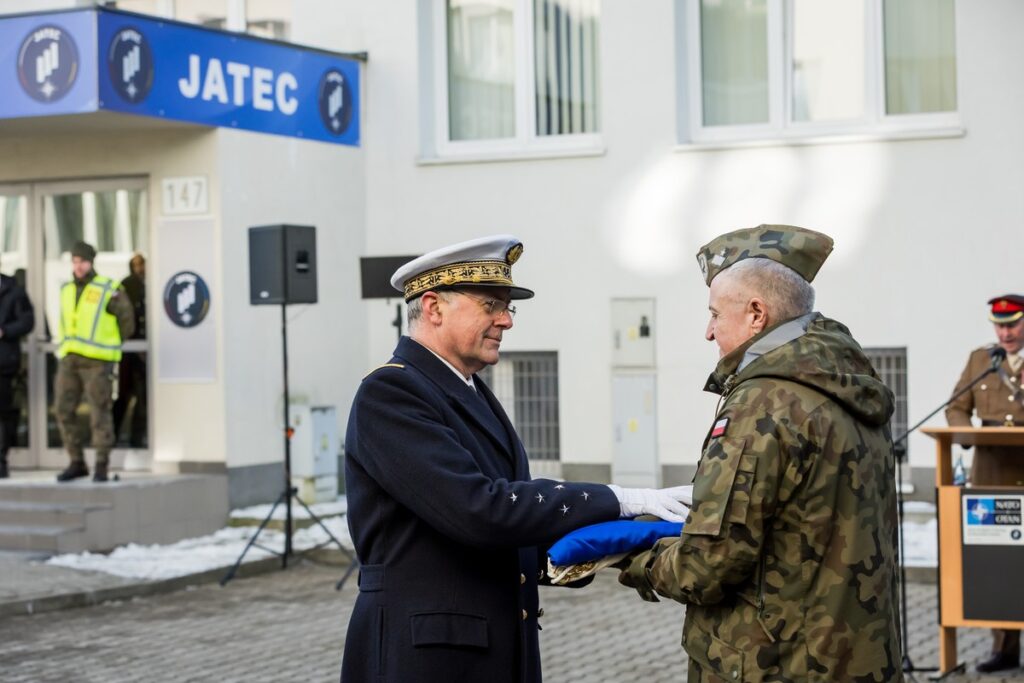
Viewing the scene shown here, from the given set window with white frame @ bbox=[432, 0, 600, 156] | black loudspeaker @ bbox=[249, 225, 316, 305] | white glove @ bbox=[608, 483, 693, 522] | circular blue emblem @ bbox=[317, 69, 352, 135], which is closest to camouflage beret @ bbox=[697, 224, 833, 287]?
white glove @ bbox=[608, 483, 693, 522]

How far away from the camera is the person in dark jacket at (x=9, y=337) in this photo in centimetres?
1430

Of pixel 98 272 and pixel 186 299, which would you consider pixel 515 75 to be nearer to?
pixel 186 299

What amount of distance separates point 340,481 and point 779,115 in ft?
18.5

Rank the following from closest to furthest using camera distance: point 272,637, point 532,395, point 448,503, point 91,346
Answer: point 448,503 → point 272,637 → point 91,346 → point 532,395

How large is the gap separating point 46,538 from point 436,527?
9.90m

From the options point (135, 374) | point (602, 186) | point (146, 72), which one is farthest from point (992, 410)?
point (135, 374)

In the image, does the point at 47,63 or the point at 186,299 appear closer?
the point at 47,63

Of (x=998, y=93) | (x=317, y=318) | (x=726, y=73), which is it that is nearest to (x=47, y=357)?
(x=317, y=318)

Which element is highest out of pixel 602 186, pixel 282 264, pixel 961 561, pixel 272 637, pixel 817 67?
pixel 817 67

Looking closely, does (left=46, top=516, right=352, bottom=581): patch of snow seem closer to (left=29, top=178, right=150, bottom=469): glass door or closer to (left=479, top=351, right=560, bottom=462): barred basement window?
(left=29, top=178, right=150, bottom=469): glass door

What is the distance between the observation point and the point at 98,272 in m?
14.9

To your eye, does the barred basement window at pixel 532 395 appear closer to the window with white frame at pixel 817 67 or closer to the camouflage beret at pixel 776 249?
the window with white frame at pixel 817 67

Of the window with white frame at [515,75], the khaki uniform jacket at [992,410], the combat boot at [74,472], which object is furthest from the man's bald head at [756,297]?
the window with white frame at [515,75]

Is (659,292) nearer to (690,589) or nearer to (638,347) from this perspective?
(638,347)
